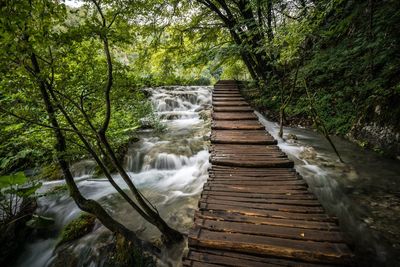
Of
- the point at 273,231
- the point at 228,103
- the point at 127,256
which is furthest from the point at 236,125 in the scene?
the point at 127,256

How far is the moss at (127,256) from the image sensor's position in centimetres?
298

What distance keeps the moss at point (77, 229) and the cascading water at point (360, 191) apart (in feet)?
13.2

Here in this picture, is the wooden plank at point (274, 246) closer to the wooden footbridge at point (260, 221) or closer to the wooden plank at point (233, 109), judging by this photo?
the wooden footbridge at point (260, 221)

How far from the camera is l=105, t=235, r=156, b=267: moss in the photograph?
298cm

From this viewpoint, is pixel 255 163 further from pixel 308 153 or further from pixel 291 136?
pixel 291 136

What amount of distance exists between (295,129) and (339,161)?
277cm

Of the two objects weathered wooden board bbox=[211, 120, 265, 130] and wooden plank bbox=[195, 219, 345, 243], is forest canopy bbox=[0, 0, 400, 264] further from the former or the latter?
weathered wooden board bbox=[211, 120, 265, 130]

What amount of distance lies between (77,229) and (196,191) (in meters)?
2.43

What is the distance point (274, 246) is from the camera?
2.05m

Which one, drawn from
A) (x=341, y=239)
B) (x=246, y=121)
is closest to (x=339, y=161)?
(x=246, y=121)

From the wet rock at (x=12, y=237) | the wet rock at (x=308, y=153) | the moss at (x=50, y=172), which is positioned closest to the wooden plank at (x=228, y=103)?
the wet rock at (x=308, y=153)

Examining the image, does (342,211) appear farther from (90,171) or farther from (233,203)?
(90,171)

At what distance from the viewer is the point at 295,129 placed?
26.2 ft

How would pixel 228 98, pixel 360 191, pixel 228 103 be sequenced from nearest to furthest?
pixel 360 191 → pixel 228 103 → pixel 228 98
